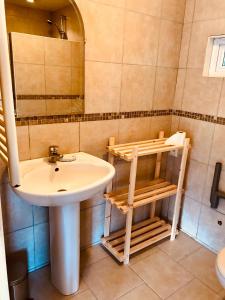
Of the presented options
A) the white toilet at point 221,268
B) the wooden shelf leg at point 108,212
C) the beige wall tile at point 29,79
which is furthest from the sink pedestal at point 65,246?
the white toilet at point 221,268

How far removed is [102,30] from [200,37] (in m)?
0.78

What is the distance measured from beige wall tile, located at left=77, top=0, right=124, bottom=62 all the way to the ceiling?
0.10m

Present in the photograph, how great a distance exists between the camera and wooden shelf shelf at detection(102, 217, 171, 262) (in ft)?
6.17

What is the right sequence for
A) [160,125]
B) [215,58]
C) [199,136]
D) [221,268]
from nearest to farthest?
[221,268]
[215,58]
[199,136]
[160,125]

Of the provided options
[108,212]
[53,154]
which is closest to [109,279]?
[108,212]

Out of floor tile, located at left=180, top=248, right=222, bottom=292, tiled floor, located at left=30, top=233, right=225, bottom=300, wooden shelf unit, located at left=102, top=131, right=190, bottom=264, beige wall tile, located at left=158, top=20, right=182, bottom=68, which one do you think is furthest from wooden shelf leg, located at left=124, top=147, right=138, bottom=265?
beige wall tile, located at left=158, top=20, right=182, bottom=68

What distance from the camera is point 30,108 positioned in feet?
4.70

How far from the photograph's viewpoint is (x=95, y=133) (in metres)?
1.73

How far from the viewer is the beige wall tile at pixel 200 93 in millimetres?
1822

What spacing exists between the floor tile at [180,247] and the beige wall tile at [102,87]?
1194mm

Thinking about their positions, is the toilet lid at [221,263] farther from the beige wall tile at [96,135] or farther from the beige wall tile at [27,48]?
the beige wall tile at [27,48]

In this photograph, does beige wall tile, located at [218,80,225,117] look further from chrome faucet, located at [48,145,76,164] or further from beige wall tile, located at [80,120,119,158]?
chrome faucet, located at [48,145,76,164]

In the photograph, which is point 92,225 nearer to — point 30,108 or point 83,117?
point 83,117

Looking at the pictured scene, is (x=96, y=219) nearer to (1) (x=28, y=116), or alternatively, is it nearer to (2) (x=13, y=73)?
(1) (x=28, y=116)
